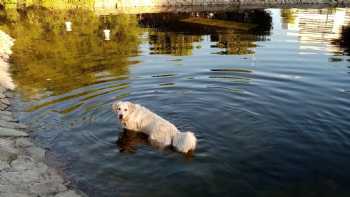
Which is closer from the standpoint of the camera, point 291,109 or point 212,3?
point 291,109

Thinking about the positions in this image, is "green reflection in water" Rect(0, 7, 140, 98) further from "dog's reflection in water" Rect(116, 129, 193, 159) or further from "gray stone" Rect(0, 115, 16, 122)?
"dog's reflection in water" Rect(116, 129, 193, 159)

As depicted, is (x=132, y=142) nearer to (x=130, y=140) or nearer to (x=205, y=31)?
(x=130, y=140)

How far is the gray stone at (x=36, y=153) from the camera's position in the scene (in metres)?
12.0

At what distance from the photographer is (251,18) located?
45.3 m

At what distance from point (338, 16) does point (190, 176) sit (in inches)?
1629

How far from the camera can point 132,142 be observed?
42.7ft

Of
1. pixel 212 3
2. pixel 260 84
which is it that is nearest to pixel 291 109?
pixel 260 84

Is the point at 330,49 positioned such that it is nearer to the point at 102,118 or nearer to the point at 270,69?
the point at 270,69

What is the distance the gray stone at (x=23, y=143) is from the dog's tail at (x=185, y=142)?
483 cm

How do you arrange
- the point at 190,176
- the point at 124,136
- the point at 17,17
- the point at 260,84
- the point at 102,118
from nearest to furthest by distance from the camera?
Answer: the point at 190,176, the point at 124,136, the point at 102,118, the point at 260,84, the point at 17,17

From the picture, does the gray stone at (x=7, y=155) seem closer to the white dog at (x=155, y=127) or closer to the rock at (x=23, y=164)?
the rock at (x=23, y=164)

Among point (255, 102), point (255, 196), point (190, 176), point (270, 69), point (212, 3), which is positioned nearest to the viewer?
point (255, 196)

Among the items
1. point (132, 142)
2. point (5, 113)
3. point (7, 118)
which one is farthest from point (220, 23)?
point (132, 142)

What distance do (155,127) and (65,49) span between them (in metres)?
17.3
